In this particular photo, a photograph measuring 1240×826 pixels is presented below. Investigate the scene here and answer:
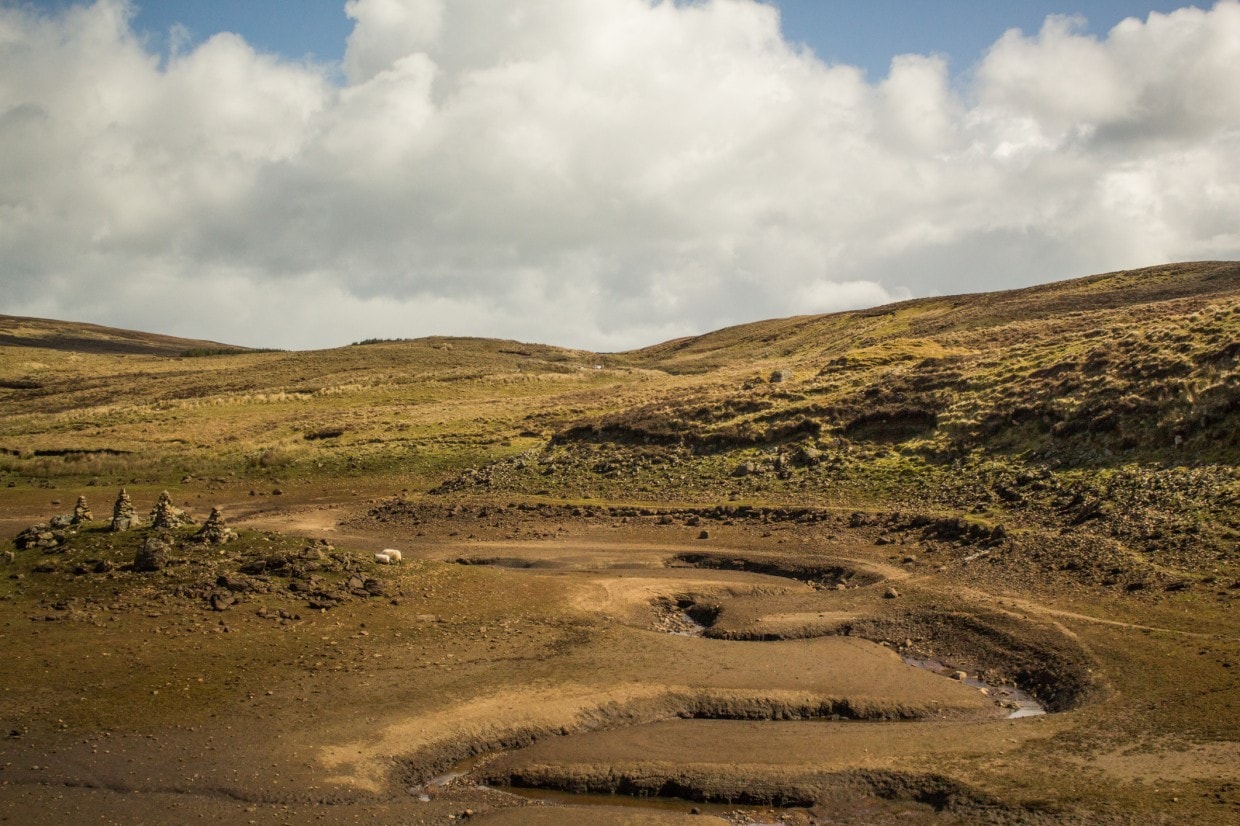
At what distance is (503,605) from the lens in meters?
22.0

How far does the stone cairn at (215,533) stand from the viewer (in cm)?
2245

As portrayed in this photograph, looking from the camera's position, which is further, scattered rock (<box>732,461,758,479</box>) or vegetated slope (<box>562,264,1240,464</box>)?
scattered rock (<box>732,461,758,479</box>)

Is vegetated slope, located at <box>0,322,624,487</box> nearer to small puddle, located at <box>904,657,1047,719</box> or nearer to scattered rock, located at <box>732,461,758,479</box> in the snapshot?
scattered rock, located at <box>732,461,758,479</box>

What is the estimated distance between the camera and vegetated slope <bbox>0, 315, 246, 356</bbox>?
14562cm

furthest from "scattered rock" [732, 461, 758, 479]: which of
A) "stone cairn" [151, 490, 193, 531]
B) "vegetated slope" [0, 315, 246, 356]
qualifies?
"vegetated slope" [0, 315, 246, 356]

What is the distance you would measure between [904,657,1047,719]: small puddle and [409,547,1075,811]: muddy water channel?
0.05 meters

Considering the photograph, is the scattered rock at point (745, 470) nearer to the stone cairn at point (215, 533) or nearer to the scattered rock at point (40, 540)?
the stone cairn at point (215, 533)

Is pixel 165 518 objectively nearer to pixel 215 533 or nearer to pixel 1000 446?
pixel 215 533

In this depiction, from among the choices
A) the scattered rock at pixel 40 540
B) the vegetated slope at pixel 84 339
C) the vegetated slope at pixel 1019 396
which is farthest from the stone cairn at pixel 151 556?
the vegetated slope at pixel 84 339

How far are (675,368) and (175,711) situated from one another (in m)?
Result: 96.2

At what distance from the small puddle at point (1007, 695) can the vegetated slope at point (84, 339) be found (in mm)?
137608

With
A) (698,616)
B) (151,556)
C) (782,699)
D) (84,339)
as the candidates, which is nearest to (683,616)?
(698,616)

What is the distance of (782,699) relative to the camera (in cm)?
1661

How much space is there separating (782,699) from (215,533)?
14046 mm
